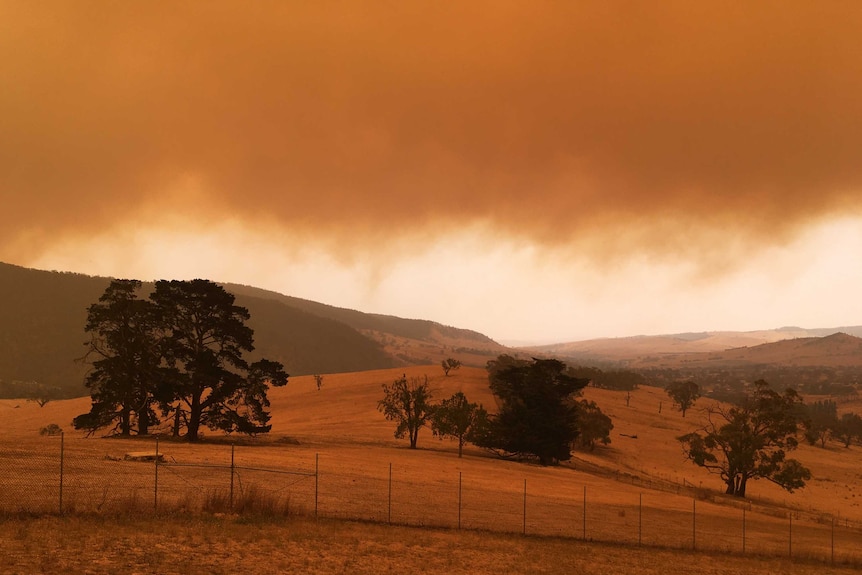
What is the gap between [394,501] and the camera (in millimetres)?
32594

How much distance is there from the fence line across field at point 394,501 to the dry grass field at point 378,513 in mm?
150

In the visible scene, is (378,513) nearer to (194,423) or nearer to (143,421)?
(194,423)

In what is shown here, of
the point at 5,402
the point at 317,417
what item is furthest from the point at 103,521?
the point at 5,402

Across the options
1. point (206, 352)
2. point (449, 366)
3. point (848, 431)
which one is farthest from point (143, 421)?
point (848, 431)

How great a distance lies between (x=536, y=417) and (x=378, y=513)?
39.1 m

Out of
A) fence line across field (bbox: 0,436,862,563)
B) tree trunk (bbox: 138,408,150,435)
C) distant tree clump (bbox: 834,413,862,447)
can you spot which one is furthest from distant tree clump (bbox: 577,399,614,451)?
distant tree clump (bbox: 834,413,862,447)

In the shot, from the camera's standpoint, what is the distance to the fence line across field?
26141 millimetres

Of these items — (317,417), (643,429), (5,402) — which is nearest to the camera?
(317,417)

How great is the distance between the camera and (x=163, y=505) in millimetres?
24938

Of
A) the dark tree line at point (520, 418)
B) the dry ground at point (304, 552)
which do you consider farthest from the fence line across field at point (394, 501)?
the dark tree line at point (520, 418)

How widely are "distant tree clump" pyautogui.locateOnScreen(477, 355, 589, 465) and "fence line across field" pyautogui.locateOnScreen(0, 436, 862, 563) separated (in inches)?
773

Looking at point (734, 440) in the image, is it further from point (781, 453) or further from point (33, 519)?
point (33, 519)

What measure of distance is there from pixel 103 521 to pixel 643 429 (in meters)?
109

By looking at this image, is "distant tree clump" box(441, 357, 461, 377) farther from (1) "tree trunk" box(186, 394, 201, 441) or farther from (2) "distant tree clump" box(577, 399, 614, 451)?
(1) "tree trunk" box(186, 394, 201, 441)
